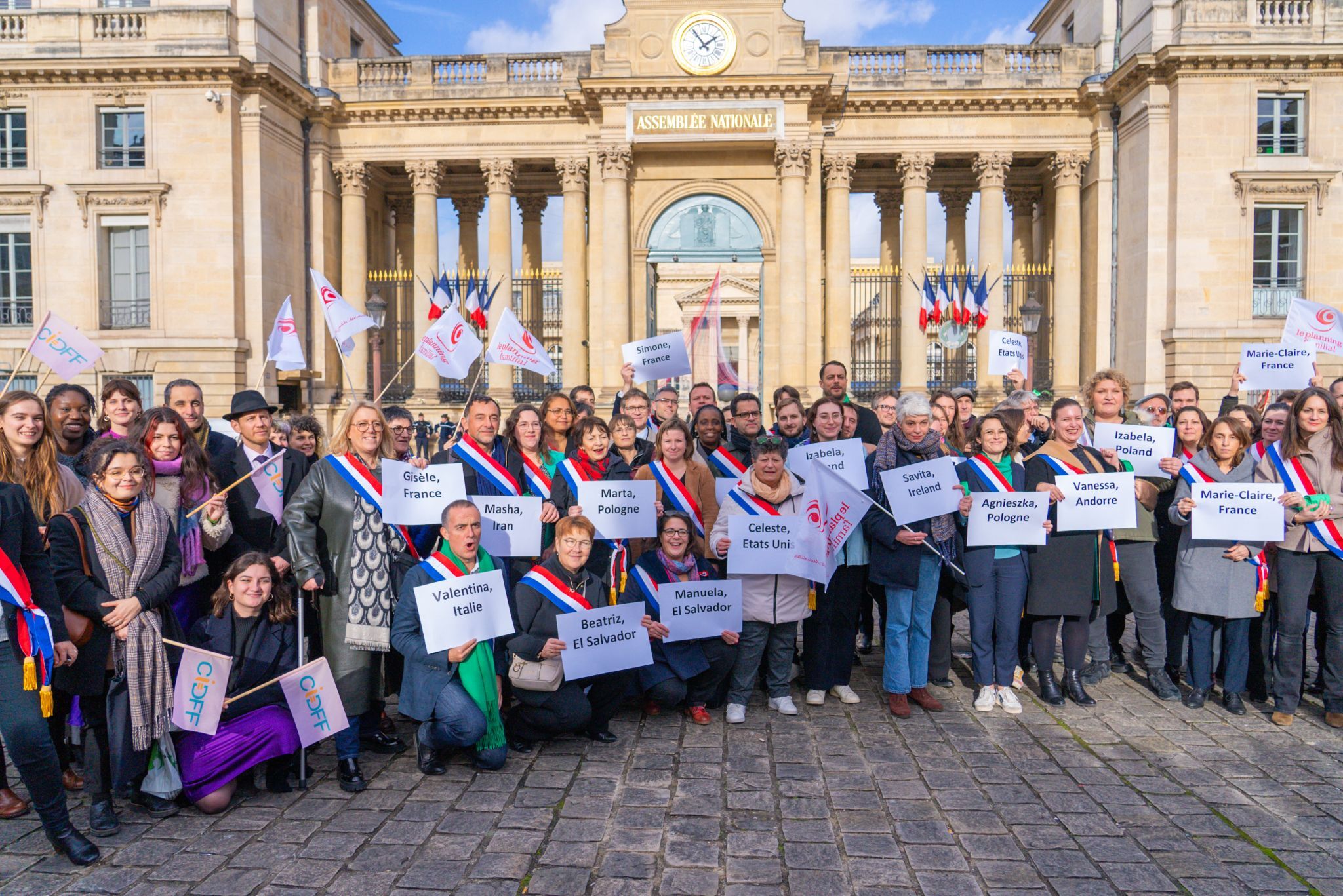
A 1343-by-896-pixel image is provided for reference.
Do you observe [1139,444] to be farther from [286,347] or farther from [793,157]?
[793,157]

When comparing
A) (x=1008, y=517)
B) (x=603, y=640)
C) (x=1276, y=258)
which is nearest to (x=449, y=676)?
(x=603, y=640)

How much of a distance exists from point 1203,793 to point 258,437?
6.74 meters

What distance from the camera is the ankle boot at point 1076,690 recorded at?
7.08 m

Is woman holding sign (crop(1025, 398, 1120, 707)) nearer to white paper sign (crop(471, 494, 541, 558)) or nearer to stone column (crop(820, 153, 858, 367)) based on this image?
white paper sign (crop(471, 494, 541, 558))

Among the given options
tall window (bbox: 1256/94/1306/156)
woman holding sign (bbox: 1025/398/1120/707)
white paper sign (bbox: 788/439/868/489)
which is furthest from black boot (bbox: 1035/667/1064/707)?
tall window (bbox: 1256/94/1306/156)

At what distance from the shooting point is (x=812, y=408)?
7691mm

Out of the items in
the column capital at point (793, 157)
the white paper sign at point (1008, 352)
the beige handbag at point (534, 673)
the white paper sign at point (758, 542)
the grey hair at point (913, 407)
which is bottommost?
the beige handbag at point (534, 673)

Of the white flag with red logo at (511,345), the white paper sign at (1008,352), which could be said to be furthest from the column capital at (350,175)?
the white paper sign at (1008,352)

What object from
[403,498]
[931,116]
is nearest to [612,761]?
[403,498]

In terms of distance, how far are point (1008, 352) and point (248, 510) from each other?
1048 centimetres

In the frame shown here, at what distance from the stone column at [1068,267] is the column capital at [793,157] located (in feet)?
24.4

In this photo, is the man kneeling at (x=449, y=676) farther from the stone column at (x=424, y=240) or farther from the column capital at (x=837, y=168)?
the column capital at (x=837, y=168)

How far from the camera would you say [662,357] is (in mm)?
11906

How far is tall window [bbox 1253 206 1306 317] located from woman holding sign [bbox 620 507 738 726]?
21.8 m
